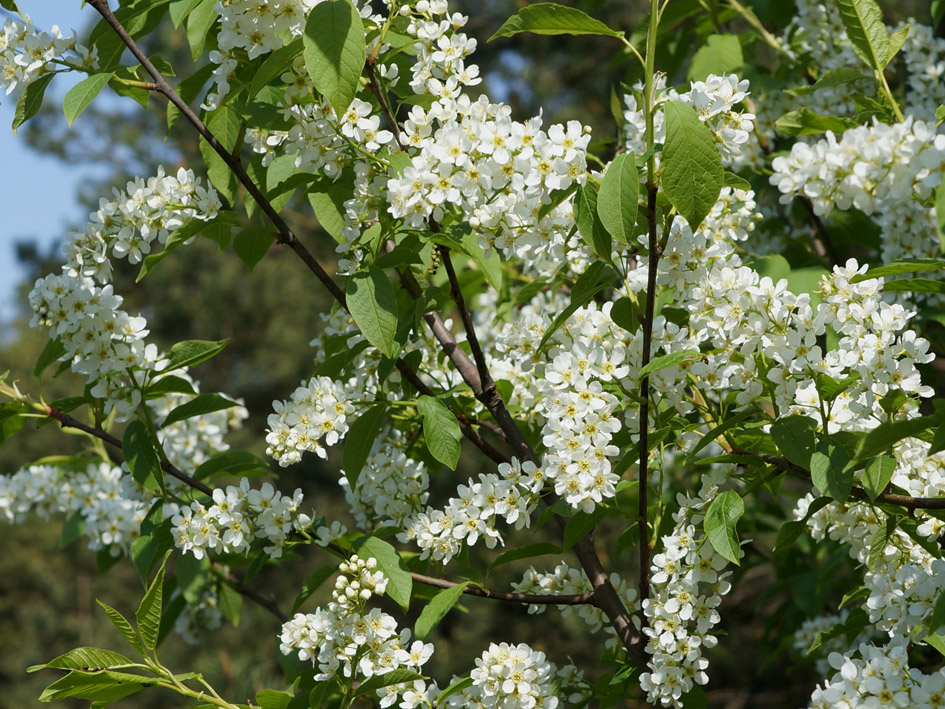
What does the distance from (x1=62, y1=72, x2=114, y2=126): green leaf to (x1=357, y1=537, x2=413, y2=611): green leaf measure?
1092 mm

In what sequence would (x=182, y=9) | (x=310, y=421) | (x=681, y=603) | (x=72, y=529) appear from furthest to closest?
(x=72, y=529) < (x=310, y=421) < (x=182, y=9) < (x=681, y=603)

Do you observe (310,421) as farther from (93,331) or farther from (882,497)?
(882,497)

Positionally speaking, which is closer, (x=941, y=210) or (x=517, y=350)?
(x=941, y=210)

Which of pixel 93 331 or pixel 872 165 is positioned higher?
pixel 93 331

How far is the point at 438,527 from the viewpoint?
2014 millimetres

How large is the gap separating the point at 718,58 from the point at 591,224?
1400 mm

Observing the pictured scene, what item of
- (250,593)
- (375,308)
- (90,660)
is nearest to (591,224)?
(375,308)

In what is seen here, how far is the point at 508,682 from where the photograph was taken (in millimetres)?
1926

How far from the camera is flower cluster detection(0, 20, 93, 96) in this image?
6.39 ft

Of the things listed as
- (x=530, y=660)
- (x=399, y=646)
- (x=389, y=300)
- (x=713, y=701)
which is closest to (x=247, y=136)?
(x=389, y=300)

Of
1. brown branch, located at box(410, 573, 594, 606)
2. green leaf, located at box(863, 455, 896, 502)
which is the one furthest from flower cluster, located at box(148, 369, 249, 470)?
green leaf, located at box(863, 455, 896, 502)

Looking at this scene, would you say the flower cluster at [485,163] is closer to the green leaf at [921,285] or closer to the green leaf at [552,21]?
the green leaf at [552,21]

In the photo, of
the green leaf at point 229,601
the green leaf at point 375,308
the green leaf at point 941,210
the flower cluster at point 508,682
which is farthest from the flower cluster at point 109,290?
the green leaf at point 941,210

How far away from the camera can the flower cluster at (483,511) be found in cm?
189
